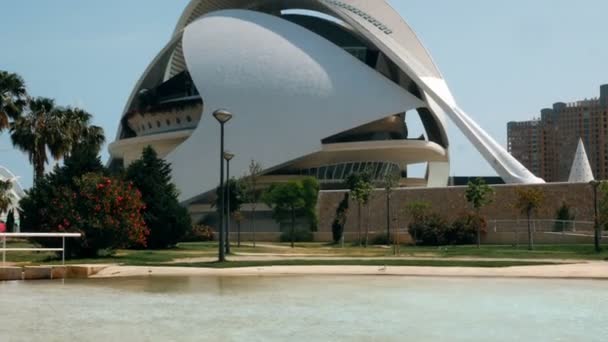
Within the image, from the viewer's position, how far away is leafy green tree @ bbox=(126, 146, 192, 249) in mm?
40188

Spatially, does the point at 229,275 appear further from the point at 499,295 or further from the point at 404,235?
the point at 404,235

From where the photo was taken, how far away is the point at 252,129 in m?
64.1

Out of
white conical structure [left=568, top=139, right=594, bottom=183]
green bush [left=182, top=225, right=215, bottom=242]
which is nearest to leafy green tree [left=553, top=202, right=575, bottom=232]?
white conical structure [left=568, top=139, right=594, bottom=183]

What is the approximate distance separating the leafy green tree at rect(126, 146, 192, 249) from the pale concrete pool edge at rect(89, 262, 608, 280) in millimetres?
15966

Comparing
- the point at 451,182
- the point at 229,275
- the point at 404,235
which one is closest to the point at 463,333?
the point at 229,275

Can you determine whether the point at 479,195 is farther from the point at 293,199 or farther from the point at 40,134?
the point at 40,134

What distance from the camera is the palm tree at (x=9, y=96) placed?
41.5 metres

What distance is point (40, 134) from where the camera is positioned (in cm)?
5038

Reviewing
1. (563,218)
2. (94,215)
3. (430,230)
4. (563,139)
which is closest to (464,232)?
(430,230)

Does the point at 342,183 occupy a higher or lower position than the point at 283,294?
higher

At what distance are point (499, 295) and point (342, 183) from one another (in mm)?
48656

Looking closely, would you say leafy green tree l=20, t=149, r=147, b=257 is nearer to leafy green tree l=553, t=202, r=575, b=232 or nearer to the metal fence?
the metal fence

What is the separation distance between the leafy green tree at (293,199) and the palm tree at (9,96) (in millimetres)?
17171

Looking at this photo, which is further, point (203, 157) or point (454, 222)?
point (203, 157)
